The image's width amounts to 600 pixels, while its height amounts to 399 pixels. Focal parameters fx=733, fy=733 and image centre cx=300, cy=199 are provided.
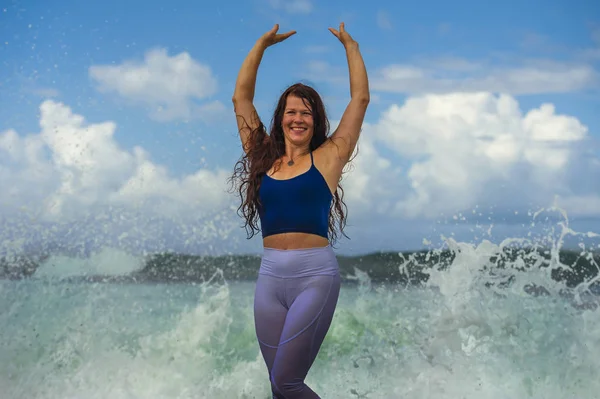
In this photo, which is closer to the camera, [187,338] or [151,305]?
[187,338]

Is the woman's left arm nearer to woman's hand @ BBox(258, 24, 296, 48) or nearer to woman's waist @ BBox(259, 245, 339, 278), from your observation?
woman's hand @ BBox(258, 24, 296, 48)

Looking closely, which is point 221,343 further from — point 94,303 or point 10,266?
point 10,266

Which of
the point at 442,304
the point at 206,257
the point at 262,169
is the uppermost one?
the point at 262,169

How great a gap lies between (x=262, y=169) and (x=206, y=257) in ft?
60.6

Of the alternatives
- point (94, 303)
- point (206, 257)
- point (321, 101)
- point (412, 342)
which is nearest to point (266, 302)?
point (321, 101)

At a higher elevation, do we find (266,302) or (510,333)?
(266,302)

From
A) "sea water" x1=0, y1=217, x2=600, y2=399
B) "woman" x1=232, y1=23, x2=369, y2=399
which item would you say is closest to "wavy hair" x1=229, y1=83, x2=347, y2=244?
"woman" x1=232, y1=23, x2=369, y2=399

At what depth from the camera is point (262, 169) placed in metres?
4.02

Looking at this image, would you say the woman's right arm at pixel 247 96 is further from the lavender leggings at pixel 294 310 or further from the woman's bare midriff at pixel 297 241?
the lavender leggings at pixel 294 310

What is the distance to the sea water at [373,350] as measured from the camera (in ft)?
26.7

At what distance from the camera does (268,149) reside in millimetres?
4105

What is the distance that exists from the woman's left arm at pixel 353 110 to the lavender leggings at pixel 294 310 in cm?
59

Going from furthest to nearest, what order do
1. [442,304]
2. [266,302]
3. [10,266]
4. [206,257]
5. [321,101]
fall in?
1. [206,257]
2. [10,266]
3. [442,304]
4. [321,101]
5. [266,302]

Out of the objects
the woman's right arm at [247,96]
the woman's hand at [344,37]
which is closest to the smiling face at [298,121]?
the woman's right arm at [247,96]
